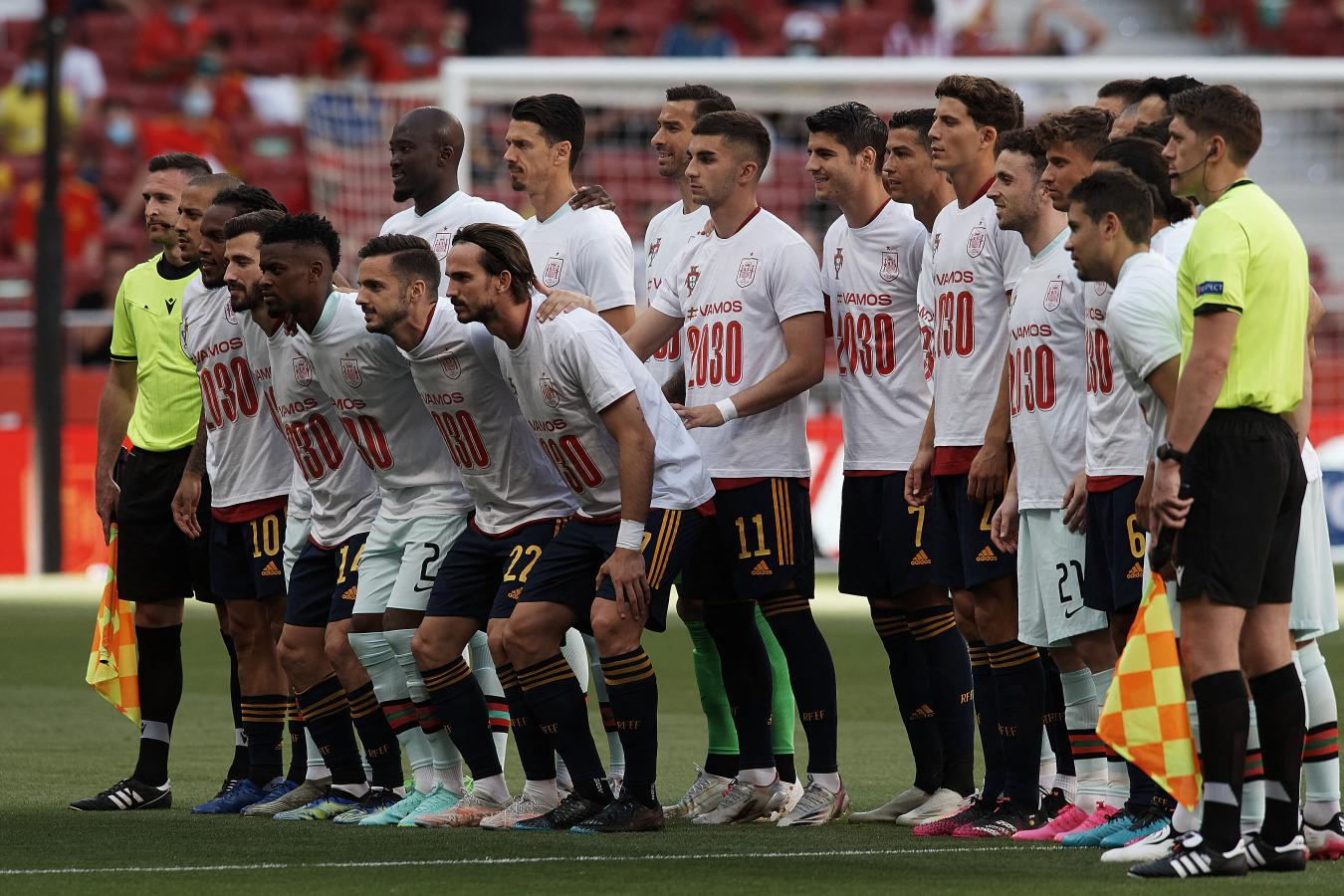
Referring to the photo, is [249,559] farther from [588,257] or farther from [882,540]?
[882,540]

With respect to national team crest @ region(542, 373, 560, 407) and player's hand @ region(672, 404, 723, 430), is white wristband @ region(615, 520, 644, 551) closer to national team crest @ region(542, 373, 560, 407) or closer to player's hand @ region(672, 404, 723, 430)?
national team crest @ region(542, 373, 560, 407)

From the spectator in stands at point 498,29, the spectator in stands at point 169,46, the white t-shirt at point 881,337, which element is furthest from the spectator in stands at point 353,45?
the white t-shirt at point 881,337

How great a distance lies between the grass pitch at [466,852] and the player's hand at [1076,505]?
1010mm

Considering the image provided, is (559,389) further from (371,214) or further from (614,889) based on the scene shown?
(371,214)

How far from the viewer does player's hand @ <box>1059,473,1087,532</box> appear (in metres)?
6.81

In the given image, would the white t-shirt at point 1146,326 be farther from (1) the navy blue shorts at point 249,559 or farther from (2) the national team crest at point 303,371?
(1) the navy blue shorts at point 249,559

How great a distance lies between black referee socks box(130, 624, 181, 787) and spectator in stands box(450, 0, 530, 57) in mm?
14546

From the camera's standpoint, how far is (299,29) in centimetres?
2311

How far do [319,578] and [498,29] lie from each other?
15.4m

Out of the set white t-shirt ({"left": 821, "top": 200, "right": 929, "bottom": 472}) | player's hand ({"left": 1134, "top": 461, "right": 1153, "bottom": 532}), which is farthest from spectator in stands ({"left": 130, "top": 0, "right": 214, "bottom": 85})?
player's hand ({"left": 1134, "top": 461, "right": 1153, "bottom": 532})

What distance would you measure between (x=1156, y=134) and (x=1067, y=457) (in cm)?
108

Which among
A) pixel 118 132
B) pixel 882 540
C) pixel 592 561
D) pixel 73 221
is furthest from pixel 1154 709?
pixel 118 132

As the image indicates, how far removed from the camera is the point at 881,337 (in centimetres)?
787

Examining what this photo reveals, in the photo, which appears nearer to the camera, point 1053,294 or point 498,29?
point 1053,294
